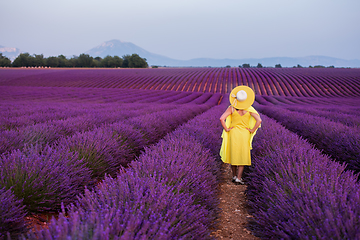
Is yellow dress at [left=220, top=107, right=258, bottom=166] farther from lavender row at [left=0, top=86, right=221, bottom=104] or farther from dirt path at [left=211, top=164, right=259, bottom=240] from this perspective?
lavender row at [left=0, top=86, right=221, bottom=104]

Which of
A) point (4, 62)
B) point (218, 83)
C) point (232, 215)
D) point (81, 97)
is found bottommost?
point (232, 215)

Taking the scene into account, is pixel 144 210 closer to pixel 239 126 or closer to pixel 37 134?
pixel 239 126

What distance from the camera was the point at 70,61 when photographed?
67.2 metres

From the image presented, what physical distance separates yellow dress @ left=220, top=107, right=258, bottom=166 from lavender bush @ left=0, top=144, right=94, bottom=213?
1.99m

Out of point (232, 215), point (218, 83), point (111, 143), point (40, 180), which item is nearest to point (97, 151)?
point (111, 143)

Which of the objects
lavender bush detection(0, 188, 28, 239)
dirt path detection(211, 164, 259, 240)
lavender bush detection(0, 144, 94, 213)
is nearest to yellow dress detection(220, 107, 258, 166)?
dirt path detection(211, 164, 259, 240)

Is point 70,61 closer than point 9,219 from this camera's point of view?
No

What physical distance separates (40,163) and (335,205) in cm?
246

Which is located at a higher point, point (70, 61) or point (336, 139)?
point (70, 61)

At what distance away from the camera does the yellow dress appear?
304 centimetres

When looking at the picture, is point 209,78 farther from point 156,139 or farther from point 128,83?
point 156,139

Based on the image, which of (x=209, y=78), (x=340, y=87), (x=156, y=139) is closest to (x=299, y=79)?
(x=340, y=87)

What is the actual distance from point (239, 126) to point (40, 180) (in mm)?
2554

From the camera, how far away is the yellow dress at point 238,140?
3.04m
